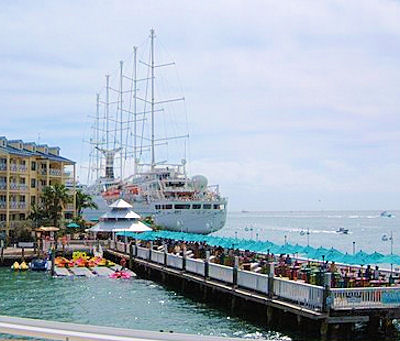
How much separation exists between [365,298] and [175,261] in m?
19.6

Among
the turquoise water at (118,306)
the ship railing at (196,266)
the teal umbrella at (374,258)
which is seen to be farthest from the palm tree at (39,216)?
the teal umbrella at (374,258)

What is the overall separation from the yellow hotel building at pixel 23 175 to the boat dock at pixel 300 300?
43.2m

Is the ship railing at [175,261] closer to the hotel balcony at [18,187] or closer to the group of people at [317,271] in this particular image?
the group of people at [317,271]

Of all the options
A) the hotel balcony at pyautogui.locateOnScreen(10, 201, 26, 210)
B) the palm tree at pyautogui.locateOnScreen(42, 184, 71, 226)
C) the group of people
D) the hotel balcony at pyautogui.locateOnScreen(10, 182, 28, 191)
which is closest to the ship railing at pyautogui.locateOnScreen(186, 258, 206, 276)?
the group of people

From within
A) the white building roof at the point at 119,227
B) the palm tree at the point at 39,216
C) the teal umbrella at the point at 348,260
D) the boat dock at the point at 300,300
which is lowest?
the boat dock at the point at 300,300

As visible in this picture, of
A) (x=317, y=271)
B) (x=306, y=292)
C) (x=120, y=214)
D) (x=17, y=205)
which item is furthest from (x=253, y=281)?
(x=17, y=205)

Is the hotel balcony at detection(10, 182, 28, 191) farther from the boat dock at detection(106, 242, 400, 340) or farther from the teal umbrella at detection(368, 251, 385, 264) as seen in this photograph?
the teal umbrella at detection(368, 251, 385, 264)

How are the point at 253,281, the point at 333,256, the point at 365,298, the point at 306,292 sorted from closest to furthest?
the point at 365,298, the point at 306,292, the point at 253,281, the point at 333,256

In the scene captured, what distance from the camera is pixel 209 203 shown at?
105 metres

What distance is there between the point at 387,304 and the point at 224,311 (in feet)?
30.7

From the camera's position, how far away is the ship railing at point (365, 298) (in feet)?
73.8

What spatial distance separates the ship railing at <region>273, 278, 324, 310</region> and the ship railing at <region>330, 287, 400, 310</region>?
57 centimetres

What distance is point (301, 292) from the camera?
949 inches

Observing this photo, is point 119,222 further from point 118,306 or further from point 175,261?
point 118,306
